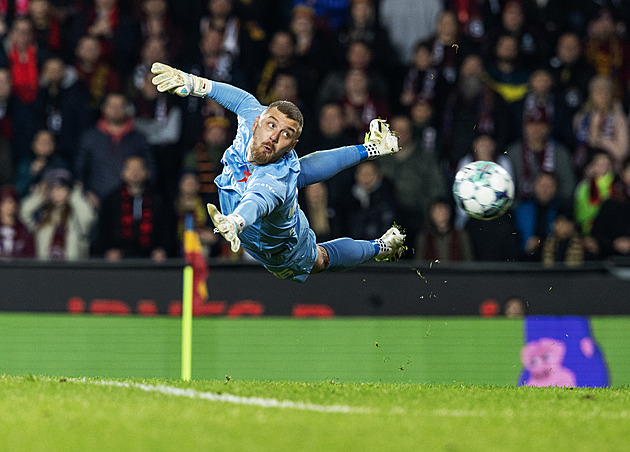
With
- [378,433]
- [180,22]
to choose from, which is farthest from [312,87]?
[378,433]

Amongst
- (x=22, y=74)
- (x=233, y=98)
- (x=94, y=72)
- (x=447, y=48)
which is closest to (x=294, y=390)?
(x=233, y=98)

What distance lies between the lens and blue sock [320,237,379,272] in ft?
24.7

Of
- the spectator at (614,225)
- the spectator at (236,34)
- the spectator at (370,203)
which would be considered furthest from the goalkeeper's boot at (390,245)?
the spectator at (236,34)

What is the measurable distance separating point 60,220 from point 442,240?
4.20 metres

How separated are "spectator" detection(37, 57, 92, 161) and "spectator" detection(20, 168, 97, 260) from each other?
73 centimetres

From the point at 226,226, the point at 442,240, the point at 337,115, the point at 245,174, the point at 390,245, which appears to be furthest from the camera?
the point at 337,115

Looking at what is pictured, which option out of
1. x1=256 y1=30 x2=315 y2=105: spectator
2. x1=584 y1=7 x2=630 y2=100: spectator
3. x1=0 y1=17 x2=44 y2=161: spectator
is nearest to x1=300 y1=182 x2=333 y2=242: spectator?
x1=256 y1=30 x2=315 y2=105: spectator

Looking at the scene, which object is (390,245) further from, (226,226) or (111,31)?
(111,31)

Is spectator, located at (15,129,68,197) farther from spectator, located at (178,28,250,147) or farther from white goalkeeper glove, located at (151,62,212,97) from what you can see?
white goalkeeper glove, located at (151,62,212,97)

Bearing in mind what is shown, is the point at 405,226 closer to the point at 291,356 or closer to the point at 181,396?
the point at 291,356

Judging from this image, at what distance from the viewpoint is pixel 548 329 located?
29.2 ft

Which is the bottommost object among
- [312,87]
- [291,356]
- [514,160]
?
[291,356]

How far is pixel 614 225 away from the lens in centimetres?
1074

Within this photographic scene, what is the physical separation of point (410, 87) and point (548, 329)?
13.2ft
